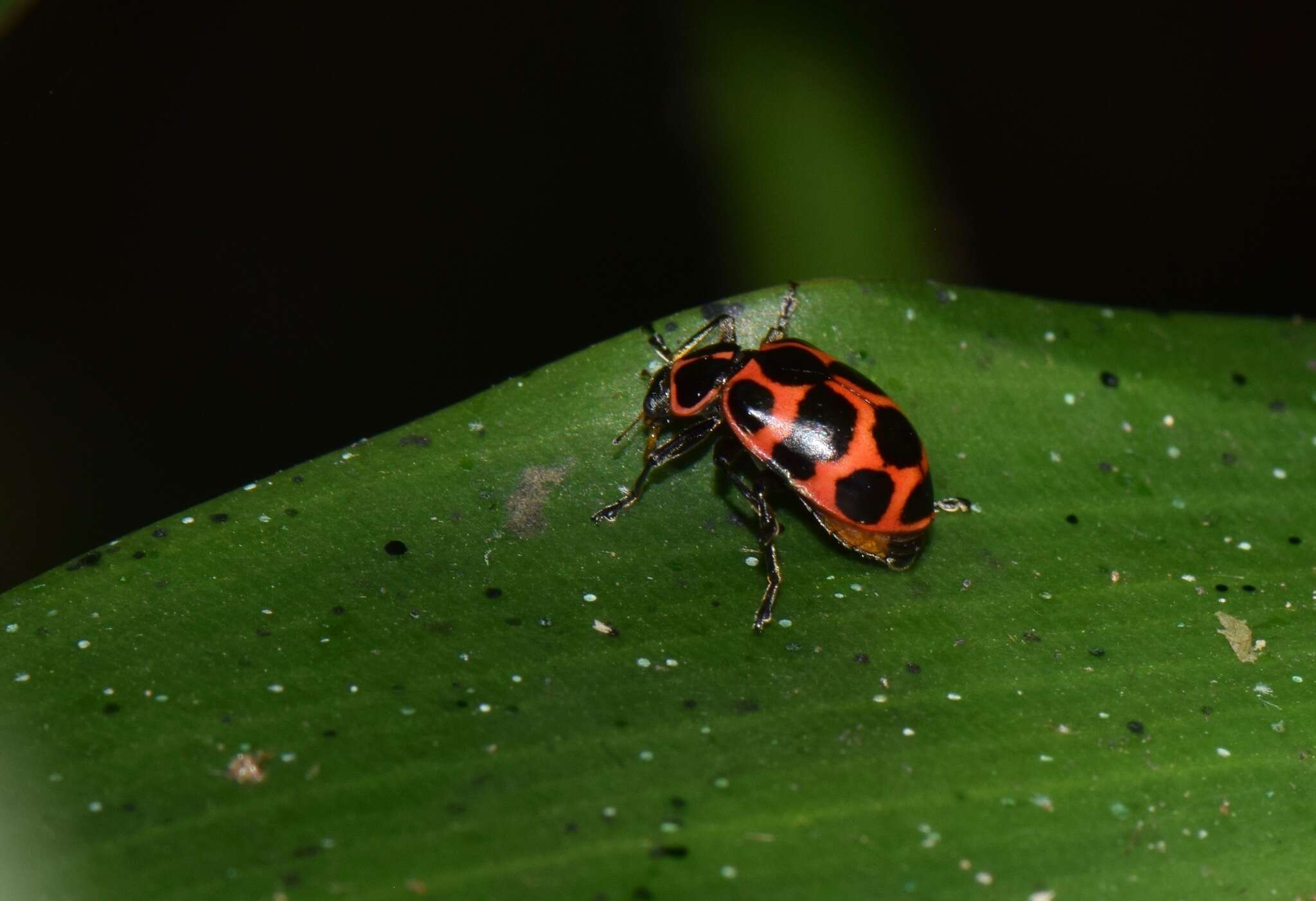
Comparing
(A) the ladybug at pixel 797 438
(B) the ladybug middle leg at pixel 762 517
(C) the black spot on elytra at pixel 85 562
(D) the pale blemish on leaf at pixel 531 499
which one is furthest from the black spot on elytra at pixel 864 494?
(C) the black spot on elytra at pixel 85 562

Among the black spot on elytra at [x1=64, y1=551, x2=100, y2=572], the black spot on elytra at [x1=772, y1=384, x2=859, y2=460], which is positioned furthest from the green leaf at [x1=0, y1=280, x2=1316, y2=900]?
the black spot on elytra at [x1=772, y1=384, x2=859, y2=460]

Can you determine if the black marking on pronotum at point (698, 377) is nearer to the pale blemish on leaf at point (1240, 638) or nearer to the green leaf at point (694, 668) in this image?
the green leaf at point (694, 668)

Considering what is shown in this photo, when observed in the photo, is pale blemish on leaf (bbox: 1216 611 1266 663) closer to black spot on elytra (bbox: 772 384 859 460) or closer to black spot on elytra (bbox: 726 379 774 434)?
black spot on elytra (bbox: 772 384 859 460)

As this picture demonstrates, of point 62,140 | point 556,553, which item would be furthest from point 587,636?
point 62,140

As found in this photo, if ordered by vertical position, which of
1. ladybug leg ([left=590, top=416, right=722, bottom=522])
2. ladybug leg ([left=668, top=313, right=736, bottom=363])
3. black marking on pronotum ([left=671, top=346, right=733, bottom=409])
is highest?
ladybug leg ([left=668, top=313, right=736, bottom=363])

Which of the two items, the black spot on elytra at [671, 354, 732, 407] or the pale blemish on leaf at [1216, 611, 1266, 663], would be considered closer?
the pale blemish on leaf at [1216, 611, 1266, 663]

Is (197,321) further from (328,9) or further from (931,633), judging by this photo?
(931,633)
